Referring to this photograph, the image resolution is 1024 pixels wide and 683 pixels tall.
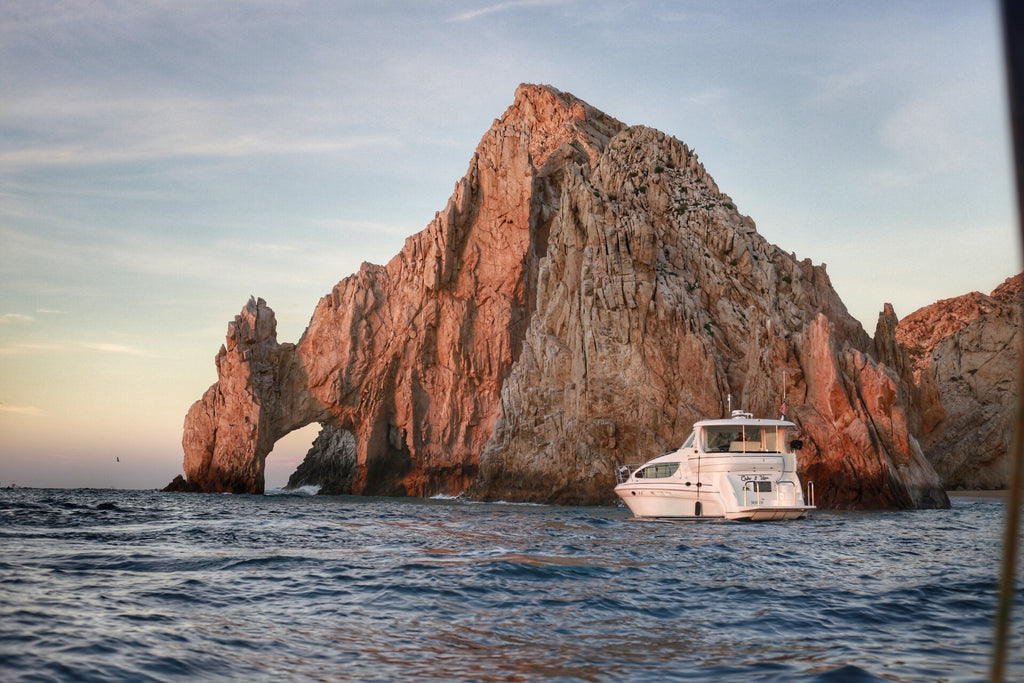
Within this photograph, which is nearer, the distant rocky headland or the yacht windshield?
the yacht windshield

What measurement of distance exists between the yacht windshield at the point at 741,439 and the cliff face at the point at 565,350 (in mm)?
12173

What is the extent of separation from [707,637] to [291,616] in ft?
18.8

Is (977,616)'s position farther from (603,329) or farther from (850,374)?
(603,329)

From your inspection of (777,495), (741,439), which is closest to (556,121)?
(741,439)

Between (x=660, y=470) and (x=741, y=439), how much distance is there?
384 cm

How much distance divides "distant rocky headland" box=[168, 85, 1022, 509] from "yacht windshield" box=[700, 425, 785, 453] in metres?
12.0

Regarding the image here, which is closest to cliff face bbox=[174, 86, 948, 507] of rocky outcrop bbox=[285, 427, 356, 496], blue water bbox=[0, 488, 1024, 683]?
rocky outcrop bbox=[285, 427, 356, 496]

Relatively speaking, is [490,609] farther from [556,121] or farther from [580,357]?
[556,121]

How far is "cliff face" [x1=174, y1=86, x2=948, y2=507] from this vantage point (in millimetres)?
49156

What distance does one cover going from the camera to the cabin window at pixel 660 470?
120ft

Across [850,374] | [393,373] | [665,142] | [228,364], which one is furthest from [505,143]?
[850,374]

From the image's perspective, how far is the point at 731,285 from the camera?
58125mm

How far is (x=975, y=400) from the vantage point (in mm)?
80812

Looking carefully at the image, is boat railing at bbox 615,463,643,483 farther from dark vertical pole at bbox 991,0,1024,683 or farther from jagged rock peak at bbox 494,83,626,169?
jagged rock peak at bbox 494,83,626,169
